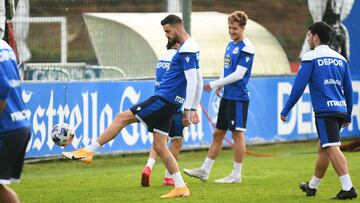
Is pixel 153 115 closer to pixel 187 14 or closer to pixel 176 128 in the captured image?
pixel 176 128

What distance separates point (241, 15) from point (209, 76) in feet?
19.5

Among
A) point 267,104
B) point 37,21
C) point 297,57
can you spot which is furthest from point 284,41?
point 37,21

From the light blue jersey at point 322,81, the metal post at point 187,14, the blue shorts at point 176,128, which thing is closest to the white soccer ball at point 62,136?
the blue shorts at point 176,128

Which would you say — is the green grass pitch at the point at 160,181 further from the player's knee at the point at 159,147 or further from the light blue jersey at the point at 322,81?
the light blue jersey at the point at 322,81

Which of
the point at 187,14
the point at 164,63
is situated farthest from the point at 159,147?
the point at 187,14

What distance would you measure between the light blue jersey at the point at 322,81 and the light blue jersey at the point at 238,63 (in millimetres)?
1988

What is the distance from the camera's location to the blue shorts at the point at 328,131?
11039 mm

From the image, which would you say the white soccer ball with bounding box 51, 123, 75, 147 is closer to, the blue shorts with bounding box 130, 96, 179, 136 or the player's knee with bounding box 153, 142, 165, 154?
the blue shorts with bounding box 130, 96, 179, 136

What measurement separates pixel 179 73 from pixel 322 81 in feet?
5.48

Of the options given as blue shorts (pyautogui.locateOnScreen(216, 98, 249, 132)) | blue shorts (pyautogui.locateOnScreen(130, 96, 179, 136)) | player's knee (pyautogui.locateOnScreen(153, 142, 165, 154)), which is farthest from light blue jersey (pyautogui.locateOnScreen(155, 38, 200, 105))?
blue shorts (pyautogui.locateOnScreen(216, 98, 249, 132))

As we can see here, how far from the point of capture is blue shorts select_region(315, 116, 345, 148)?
11039mm

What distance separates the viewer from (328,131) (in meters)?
11.1

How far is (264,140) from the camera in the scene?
64.0 feet

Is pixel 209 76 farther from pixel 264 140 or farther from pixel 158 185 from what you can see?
pixel 158 185
